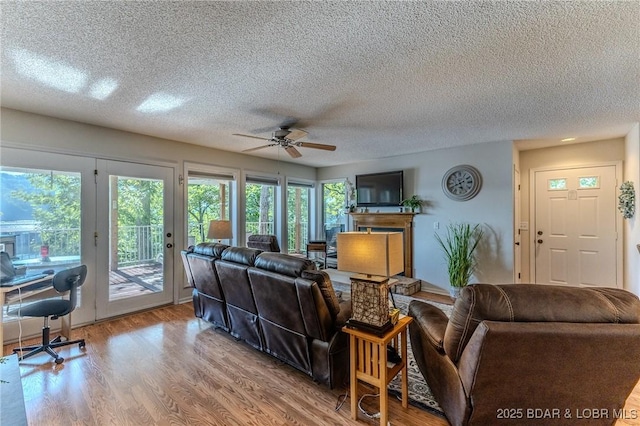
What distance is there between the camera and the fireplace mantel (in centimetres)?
516

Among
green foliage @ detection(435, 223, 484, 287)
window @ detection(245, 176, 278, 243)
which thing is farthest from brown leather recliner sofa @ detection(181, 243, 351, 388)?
green foliage @ detection(435, 223, 484, 287)

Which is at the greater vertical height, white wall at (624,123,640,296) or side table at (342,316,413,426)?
white wall at (624,123,640,296)

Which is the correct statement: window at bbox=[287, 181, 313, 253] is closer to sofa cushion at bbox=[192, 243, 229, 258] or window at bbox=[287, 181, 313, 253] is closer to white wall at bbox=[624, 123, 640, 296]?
sofa cushion at bbox=[192, 243, 229, 258]

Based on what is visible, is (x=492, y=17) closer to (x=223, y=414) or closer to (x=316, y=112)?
(x=316, y=112)

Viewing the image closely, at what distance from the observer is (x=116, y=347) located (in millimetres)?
2826

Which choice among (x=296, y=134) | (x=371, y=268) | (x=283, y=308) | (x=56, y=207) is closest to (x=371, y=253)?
(x=371, y=268)

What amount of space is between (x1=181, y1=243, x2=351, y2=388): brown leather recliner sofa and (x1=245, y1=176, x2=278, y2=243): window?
2.52 meters

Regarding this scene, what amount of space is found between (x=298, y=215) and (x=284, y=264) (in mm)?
4403

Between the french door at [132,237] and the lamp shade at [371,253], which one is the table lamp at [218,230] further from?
the lamp shade at [371,253]

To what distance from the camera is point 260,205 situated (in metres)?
5.82

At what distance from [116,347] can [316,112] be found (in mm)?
3204

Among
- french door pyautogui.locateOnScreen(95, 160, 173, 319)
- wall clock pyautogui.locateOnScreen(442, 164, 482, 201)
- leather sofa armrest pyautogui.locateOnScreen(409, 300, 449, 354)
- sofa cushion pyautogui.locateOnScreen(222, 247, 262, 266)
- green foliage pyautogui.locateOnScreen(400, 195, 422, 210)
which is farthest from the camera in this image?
green foliage pyautogui.locateOnScreen(400, 195, 422, 210)

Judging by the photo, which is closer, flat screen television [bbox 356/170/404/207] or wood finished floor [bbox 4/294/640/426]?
wood finished floor [bbox 4/294/640/426]

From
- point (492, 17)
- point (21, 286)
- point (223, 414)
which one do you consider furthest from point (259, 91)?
point (21, 286)
